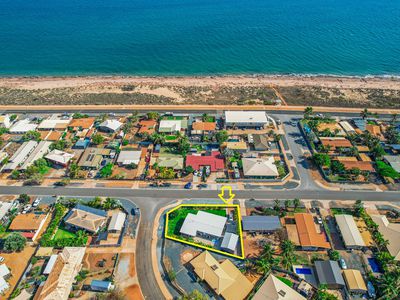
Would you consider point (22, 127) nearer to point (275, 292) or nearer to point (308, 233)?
point (275, 292)

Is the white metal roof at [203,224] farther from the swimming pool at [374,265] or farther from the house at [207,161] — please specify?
the swimming pool at [374,265]

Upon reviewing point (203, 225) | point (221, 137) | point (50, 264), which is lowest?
point (50, 264)

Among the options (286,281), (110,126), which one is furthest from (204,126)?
(286,281)

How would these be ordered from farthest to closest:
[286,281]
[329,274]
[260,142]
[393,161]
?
1. [260,142]
2. [393,161]
3. [329,274]
4. [286,281]

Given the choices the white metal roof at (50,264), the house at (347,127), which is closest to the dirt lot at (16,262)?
the white metal roof at (50,264)

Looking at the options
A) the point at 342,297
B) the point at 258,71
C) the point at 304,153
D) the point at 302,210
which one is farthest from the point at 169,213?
the point at 258,71

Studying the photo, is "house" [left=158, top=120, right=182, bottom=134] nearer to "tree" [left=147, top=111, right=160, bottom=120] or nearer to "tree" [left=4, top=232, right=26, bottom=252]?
"tree" [left=147, top=111, right=160, bottom=120]
